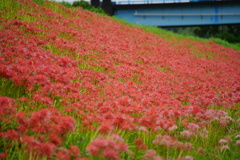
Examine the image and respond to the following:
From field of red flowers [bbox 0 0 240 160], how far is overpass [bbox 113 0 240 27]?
25.1 meters

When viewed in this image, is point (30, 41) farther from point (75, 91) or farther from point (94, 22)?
point (94, 22)

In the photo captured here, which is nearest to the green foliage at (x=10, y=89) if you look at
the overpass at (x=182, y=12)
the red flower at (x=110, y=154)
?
the red flower at (x=110, y=154)

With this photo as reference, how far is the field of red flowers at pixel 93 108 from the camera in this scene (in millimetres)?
2521

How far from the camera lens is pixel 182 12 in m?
32.5

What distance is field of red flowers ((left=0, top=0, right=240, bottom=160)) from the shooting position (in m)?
2.52

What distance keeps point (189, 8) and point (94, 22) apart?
77.9ft

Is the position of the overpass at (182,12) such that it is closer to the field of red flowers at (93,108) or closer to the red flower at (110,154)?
the field of red flowers at (93,108)

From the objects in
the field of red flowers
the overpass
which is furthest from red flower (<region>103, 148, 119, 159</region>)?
the overpass

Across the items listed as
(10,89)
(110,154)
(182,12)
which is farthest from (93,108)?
(182,12)

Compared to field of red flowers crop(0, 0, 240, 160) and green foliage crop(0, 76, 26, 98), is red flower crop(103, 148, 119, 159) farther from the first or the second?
green foliage crop(0, 76, 26, 98)

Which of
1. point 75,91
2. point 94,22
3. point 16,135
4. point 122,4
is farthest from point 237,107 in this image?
point 122,4

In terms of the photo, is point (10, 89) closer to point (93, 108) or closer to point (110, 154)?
point (93, 108)

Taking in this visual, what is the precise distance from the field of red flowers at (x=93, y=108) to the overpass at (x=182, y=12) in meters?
25.1

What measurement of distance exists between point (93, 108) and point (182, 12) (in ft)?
105
